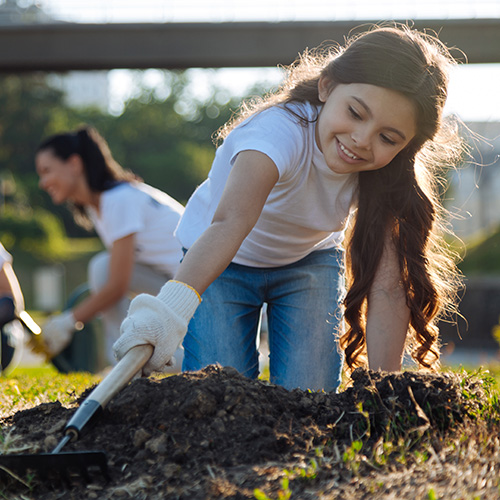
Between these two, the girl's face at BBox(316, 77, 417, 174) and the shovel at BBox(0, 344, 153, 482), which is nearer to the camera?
the shovel at BBox(0, 344, 153, 482)

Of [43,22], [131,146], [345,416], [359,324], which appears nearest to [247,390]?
[345,416]

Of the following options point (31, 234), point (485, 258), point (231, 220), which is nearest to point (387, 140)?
point (231, 220)

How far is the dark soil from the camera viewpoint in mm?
1681

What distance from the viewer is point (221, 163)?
2990 mm

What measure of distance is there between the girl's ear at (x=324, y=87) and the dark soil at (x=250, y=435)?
117 centimetres

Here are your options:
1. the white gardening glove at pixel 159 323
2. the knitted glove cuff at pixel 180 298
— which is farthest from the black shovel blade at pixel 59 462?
the knitted glove cuff at pixel 180 298

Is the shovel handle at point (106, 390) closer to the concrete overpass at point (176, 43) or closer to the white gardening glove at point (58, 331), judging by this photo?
the white gardening glove at point (58, 331)

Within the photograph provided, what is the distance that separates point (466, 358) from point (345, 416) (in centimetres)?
883

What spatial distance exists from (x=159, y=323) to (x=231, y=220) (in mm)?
474

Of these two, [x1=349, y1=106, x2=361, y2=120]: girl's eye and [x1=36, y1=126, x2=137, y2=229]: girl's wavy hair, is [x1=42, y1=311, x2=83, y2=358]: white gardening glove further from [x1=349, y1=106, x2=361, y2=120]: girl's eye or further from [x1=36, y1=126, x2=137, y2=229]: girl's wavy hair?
[x1=349, y1=106, x2=361, y2=120]: girl's eye

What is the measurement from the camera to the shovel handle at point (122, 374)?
198 cm

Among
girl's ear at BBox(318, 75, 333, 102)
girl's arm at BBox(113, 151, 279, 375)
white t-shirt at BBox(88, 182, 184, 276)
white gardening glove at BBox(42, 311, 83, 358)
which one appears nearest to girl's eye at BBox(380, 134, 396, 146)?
girl's ear at BBox(318, 75, 333, 102)

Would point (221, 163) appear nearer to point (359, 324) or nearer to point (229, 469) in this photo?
point (359, 324)

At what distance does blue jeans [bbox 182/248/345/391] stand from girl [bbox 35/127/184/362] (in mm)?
1949
